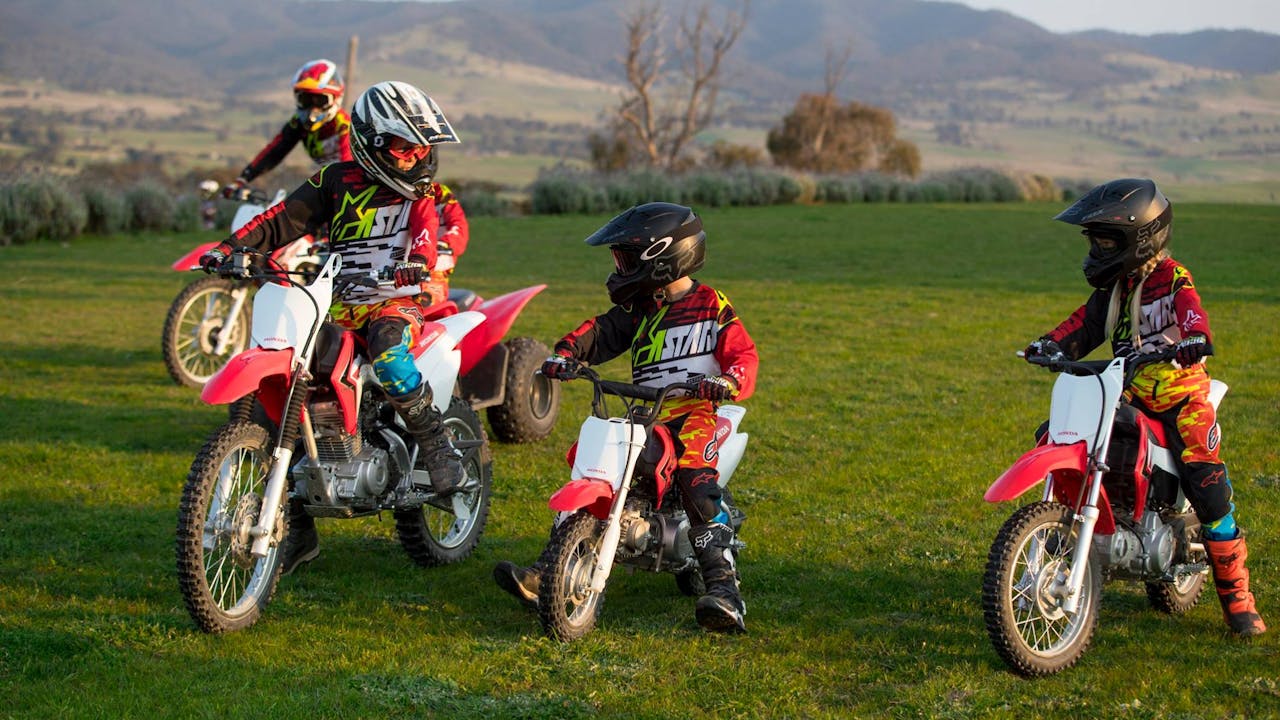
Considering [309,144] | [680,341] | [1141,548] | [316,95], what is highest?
[316,95]

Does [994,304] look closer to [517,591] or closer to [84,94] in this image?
[517,591]

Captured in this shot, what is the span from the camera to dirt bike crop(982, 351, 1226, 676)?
190 inches

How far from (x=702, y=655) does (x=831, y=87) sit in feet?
170

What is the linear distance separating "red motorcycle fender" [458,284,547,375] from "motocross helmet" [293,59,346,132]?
305cm

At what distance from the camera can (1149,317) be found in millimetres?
5414

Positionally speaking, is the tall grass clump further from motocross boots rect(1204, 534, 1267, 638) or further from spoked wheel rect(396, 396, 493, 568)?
motocross boots rect(1204, 534, 1267, 638)

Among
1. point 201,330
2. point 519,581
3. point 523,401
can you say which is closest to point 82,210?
point 201,330

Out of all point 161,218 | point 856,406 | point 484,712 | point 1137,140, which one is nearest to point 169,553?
point 484,712

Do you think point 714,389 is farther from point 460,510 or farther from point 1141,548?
point 460,510

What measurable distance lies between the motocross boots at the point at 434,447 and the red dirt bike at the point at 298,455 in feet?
0.30

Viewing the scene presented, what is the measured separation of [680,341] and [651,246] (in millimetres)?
456

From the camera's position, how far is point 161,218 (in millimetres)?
25250

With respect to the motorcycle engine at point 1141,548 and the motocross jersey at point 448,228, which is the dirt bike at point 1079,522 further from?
the motocross jersey at point 448,228

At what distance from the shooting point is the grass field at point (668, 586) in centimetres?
479
